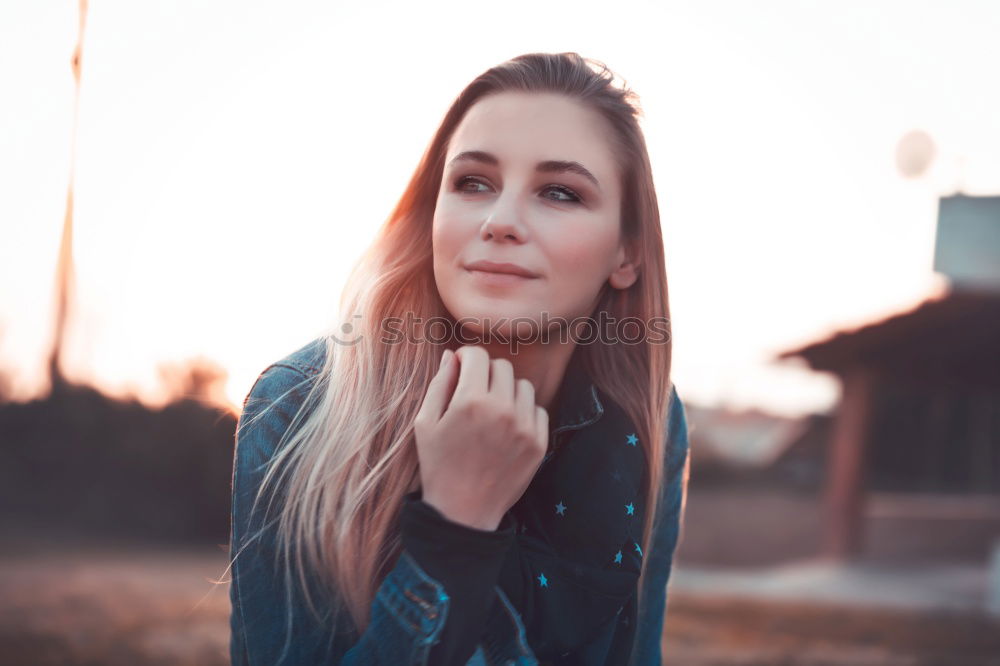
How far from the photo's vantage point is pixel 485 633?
1.57m

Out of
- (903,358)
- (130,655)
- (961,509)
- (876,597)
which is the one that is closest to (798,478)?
(961,509)

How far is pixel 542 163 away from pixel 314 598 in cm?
95

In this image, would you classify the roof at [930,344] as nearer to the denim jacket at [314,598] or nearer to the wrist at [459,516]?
the denim jacket at [314,598]

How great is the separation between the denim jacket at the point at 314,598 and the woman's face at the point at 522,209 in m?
0.38

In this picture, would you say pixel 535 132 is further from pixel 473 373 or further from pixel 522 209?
pixel 473 373

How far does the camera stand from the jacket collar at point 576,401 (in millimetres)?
1885

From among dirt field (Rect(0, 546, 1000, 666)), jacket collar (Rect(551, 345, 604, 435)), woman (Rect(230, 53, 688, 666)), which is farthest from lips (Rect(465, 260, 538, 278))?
dirt field (Rect(0, 546, 1000, 666))

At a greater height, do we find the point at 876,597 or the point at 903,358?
the point at 903,358

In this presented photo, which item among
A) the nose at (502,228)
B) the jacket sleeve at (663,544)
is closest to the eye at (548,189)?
the nose at (502,228)

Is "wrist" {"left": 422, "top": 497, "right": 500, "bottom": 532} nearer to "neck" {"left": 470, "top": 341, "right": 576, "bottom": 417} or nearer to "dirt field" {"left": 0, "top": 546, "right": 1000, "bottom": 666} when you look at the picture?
"neck" {"left": 470, "top": 341, "right": 576, "bottom": 417}

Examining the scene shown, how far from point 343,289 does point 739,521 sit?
1462cm

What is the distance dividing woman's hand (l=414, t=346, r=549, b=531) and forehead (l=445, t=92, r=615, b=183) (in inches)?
17.4

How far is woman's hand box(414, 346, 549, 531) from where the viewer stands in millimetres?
1405

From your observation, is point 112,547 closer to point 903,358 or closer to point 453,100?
point 453,100
